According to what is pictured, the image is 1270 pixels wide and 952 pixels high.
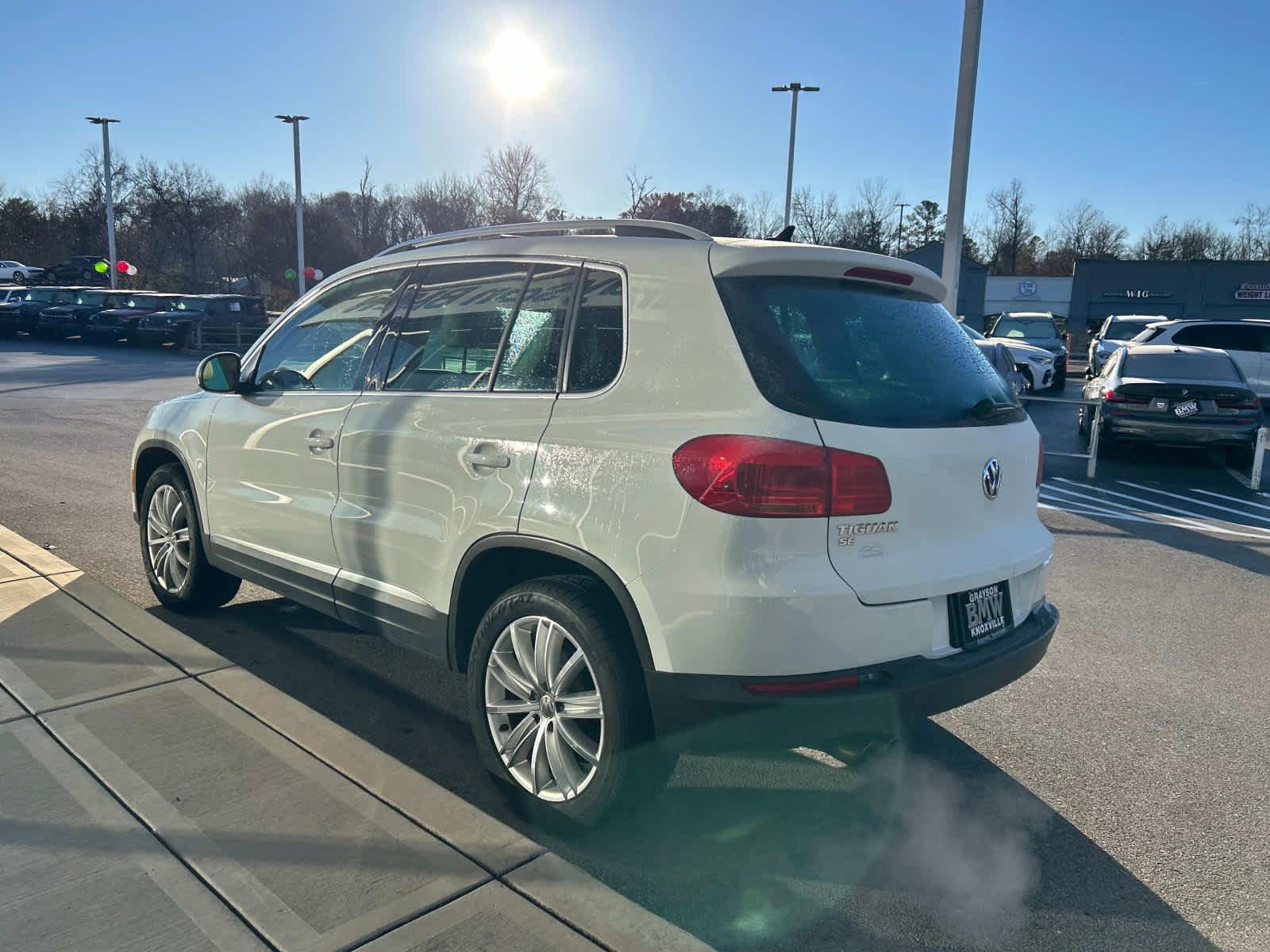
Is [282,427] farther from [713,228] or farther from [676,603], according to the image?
[713,228]

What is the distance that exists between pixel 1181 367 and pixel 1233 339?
28.7 ft

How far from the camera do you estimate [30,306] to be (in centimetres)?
3359

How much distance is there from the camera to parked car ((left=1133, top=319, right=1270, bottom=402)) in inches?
726

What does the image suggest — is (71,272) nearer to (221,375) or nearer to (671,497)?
(221,375)

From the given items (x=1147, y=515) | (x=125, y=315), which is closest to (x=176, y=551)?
(x=1147, y=515)

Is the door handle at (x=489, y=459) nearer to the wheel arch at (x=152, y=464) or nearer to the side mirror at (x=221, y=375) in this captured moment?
the side mirror at (x=221, y=375)

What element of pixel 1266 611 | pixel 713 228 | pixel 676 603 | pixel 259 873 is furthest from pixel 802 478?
pixel 713 228

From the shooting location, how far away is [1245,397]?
10969 mm

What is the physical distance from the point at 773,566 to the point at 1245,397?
10.3m

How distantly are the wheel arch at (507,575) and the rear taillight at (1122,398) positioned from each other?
9805 millimetres

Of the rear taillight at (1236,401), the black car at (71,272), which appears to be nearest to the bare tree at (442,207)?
the black car at (71,272)

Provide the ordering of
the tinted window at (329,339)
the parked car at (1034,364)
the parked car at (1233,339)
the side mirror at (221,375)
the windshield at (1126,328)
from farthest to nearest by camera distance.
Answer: the windshield at (1126,328)
the parked car at (1034,364)
the parked car at (1233,339)
the side mirror at (221,375)
the tinted window at (329,339)

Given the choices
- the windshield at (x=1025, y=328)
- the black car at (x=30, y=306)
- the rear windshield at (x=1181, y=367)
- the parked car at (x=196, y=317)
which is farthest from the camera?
the black car at (x=30, y=306)

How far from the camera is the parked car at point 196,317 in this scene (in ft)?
97.9
